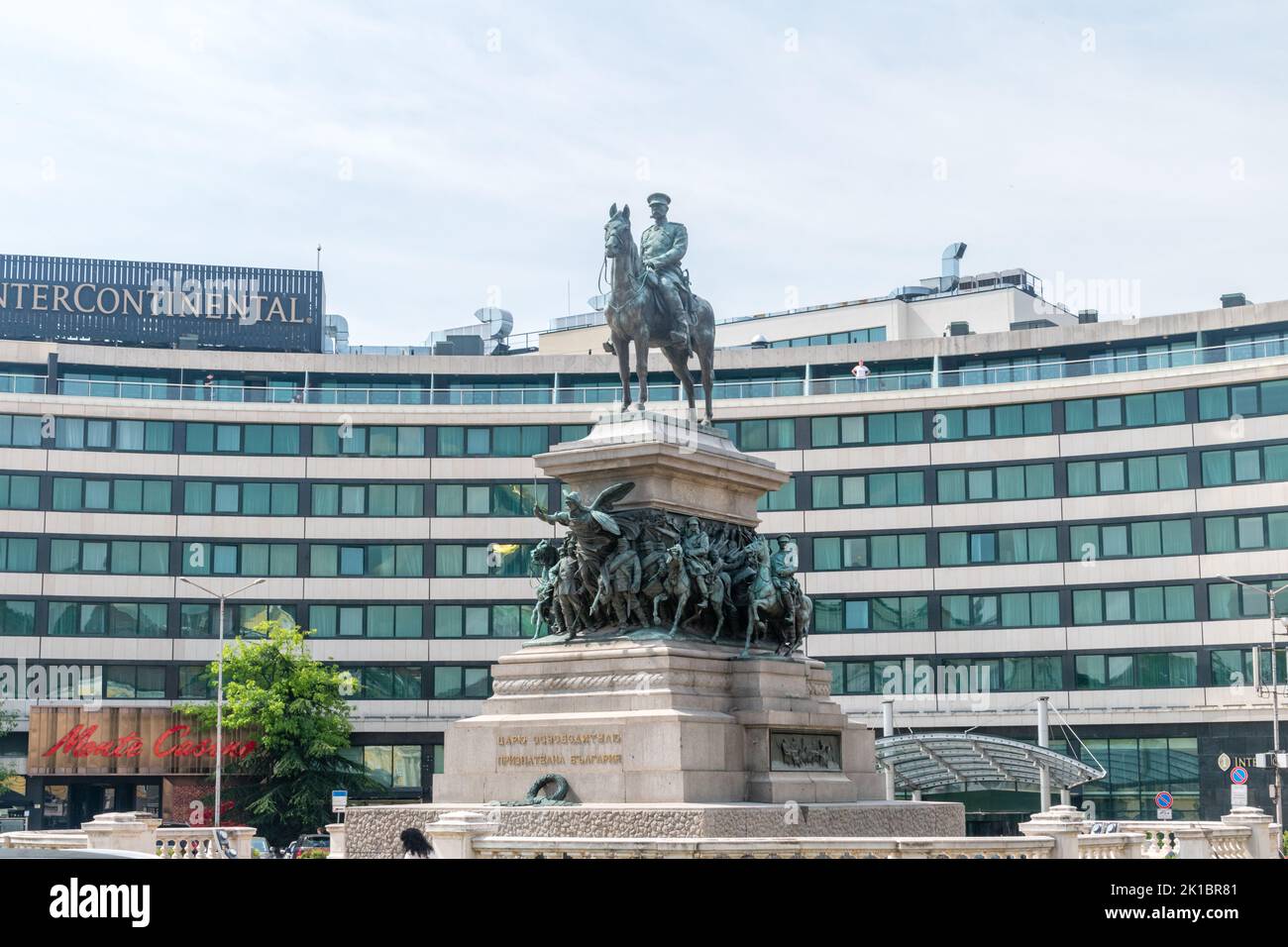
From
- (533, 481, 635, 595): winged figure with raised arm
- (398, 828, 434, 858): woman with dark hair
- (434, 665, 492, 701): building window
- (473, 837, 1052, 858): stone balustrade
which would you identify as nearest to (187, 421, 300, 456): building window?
(434, 665, 492, 701): building window

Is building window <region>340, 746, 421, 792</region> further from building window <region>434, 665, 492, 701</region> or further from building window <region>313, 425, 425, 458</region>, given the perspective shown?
building window <region>313, 425, 425, 458</region>

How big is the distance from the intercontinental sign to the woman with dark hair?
75399 millimetres

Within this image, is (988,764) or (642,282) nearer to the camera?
(642,282)

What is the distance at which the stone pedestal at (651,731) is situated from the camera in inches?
1152

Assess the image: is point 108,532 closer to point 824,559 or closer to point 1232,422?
point 824,559

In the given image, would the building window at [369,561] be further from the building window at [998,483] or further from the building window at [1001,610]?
the building window at [998,483]

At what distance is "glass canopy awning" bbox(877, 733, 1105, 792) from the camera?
53.2 m

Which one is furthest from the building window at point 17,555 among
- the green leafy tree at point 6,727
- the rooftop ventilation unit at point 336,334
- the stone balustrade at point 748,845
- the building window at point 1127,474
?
the stone balustrade at point 748,845

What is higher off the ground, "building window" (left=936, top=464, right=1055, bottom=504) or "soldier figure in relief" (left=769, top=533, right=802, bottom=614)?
"building window" (left=936, top=464, right=1055, bottom=504)

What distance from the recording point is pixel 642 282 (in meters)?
33.5

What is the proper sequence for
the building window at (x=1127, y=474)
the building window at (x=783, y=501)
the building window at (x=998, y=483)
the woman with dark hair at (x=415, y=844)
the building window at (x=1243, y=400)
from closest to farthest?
the woman with dark hair at (x=415, y=844) → the building window at (x=1243, y=400) → the building window at (x=1127, y=474) → the building window at (x=998, y=483) → the building window at (x=783, y=501)

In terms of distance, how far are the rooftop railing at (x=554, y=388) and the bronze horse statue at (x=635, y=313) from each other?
2040 inches

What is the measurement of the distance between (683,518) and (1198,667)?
2111 inches
